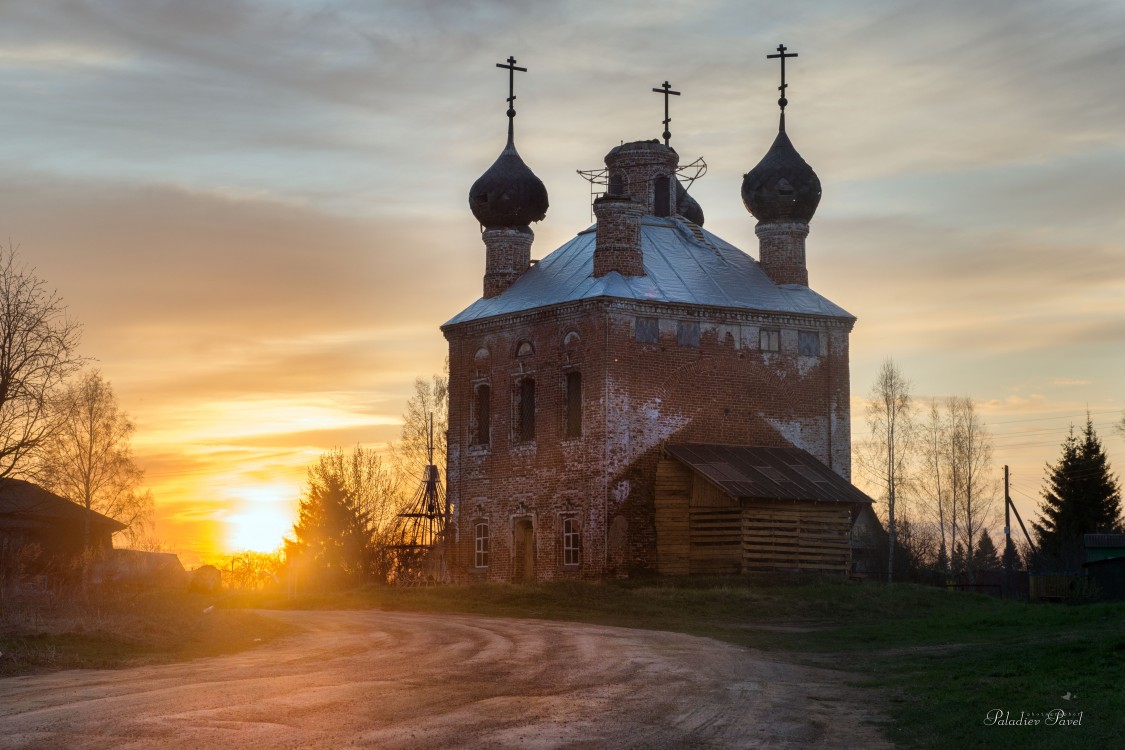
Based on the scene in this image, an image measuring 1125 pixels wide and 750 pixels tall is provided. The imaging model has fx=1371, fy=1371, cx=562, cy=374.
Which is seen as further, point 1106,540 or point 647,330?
point 1106,540

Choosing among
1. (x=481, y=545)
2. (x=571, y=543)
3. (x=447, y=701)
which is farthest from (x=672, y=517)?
(x=447, y=701)

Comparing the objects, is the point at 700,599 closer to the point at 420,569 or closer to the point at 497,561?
the point at 497,561

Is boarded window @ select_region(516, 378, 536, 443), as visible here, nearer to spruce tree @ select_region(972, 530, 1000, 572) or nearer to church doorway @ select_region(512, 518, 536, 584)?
church doorway @ select_region(512, 518, 536, 584)

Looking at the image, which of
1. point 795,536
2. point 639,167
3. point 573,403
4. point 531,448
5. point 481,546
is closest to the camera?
point 795,536

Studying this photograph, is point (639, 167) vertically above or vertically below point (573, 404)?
above

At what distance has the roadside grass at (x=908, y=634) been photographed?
1288 cm

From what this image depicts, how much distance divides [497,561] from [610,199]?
10063mm

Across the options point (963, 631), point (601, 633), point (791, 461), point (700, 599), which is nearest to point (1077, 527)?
point (791, 461)

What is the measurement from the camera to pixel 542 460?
35469mm

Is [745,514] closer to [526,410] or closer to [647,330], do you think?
[647,330]

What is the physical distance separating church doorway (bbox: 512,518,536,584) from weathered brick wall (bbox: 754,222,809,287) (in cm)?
984

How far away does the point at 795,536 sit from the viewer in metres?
33.0

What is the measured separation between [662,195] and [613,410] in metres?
9.22

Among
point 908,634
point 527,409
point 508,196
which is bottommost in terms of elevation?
point 908,634
